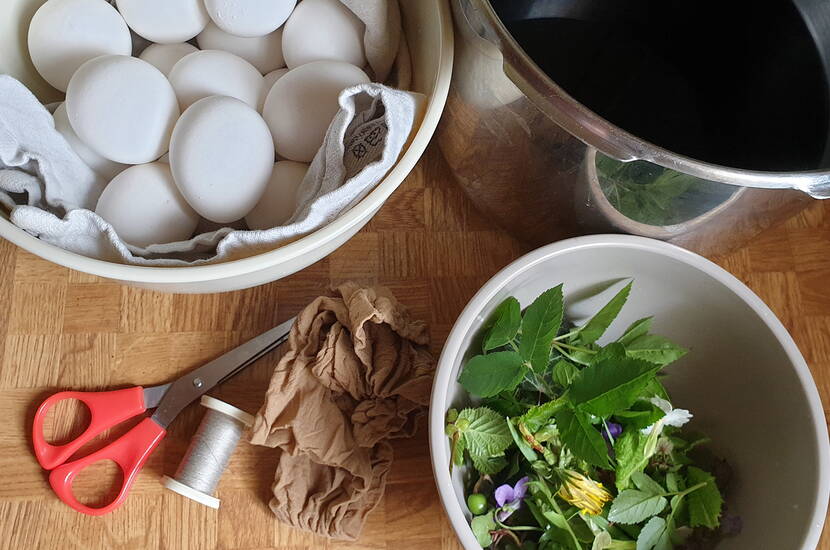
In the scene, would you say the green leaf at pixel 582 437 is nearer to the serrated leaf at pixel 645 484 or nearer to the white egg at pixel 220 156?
the serrated leaf at pixel 645 484

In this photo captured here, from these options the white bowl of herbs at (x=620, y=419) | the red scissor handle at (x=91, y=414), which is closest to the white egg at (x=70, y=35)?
the red scissor handle at (x=91, y=414)

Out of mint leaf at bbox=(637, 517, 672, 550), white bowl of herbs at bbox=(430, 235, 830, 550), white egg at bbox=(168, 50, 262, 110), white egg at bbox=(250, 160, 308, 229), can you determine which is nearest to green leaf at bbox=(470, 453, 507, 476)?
white bowl of herbs at bbox=(430, 235, 830, 550)

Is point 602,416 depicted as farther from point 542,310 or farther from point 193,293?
point 193,293

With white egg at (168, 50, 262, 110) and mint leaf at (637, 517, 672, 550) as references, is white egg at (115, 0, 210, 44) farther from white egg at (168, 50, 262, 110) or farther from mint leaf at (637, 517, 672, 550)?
mint leaf at (637, 517, 672, 550)

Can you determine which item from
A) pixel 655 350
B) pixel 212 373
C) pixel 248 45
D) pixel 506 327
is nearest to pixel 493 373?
pixel 506 327

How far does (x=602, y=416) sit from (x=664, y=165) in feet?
0.51

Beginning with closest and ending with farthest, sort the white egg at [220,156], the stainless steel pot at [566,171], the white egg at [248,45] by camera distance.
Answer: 1. the stainless steel pot at [566,171]
2. the white egg at [220,156]
3. the white egg at [248,45]

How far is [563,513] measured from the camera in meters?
0.51

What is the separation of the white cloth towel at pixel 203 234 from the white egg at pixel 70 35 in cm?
5

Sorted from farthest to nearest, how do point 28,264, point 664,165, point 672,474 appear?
point 28,264
point 672,474
point 664,165

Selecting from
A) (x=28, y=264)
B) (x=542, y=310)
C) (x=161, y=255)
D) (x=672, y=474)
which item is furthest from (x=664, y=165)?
(x=28, y=264)

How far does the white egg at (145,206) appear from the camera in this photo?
551mm

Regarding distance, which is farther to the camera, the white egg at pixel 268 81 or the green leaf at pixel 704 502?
the white egg at pixel 268 81

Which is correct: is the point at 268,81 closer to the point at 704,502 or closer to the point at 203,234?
the point at 203,234
